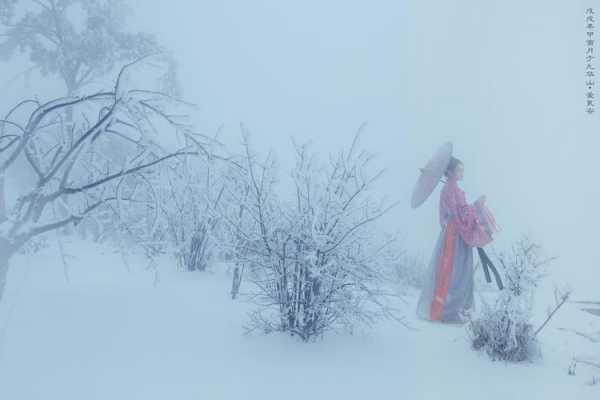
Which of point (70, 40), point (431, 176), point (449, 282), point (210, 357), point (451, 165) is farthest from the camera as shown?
point (70, 40)

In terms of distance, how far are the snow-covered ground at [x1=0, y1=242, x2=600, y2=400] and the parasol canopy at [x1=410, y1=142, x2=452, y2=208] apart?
4.34 feet

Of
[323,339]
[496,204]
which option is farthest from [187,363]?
[496,204]

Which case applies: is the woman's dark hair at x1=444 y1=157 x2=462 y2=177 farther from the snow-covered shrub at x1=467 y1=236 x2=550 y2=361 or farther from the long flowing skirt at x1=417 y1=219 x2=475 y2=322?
the snow-covered shrub at x1=467 y1=236 x2=550 y2=361

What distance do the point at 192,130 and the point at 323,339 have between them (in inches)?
69.4

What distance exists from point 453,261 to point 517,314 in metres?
1.48

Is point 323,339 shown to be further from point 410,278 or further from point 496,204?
point 496,204

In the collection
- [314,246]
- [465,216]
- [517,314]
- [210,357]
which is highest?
[465,216]

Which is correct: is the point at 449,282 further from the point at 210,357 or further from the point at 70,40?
the point at 70,40

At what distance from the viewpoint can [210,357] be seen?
322 cm

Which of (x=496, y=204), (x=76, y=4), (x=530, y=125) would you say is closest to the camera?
(x=76, y=4)

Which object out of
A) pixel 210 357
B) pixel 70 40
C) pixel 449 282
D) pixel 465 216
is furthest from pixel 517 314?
pixel 70 40

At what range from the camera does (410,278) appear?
343 inches

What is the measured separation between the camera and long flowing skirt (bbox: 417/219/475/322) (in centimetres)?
476

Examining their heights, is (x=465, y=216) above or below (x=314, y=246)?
above
